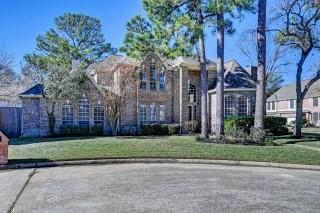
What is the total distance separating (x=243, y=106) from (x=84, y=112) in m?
13.6

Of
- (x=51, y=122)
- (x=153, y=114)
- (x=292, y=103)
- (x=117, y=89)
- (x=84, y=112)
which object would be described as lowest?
(x=51, y=122)

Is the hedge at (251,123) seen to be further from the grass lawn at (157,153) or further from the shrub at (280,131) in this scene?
the grass lawn at (157,153)

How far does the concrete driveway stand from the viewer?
19.5ft

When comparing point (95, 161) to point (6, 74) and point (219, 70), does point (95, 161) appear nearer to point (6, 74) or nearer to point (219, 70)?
point (219, 70)

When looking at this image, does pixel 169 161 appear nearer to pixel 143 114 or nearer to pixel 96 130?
pixel 96 130

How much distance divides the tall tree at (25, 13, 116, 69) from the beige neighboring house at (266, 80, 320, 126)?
32.1 m

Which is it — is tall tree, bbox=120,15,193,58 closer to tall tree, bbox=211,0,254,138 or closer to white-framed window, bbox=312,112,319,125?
tall tree, bbox=211,0,254,138

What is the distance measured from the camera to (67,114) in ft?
78.1

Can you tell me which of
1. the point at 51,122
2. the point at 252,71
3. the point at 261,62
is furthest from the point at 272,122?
the point at 51,122

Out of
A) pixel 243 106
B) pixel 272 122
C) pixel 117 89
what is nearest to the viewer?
pixel 117 89

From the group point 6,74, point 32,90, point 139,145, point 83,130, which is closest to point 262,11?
point 139,145

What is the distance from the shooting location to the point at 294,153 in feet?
45.4

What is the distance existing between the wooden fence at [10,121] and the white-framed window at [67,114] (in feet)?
10.1

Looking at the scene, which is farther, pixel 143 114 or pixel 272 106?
pixel 272 106
